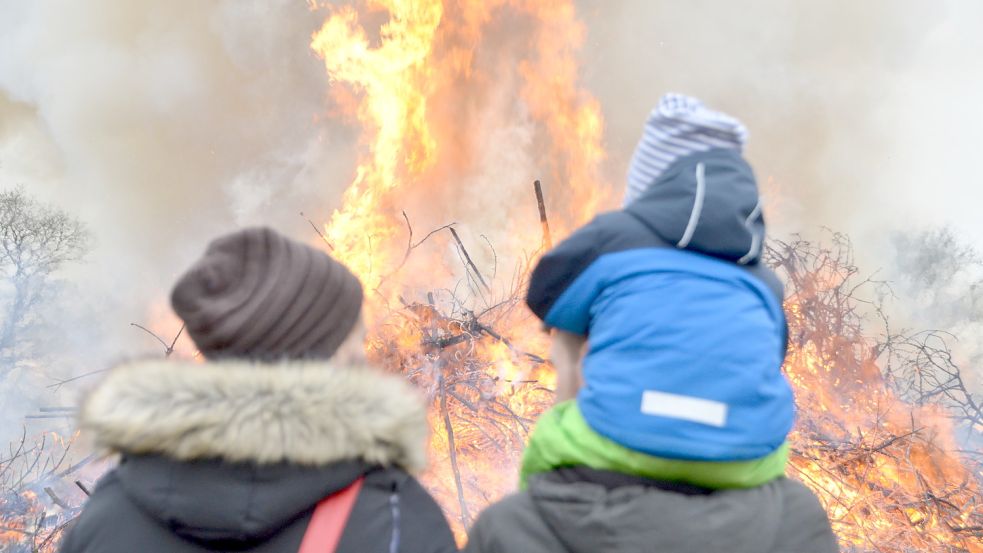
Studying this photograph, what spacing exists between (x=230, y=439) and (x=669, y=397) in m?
0.83

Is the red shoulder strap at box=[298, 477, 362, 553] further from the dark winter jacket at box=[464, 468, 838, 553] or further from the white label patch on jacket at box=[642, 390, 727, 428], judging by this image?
the white label patch on jacket at box=[642, 390, 727, 428]

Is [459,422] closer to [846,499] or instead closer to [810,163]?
[846,499]

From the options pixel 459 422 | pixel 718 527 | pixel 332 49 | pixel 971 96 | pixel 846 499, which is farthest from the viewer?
pixel 332 49

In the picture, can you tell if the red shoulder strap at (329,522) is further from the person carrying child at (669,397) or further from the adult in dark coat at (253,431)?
the person carrying child at (669,397)

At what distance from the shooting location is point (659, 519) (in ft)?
3.87

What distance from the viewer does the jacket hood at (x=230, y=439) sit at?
1206mm

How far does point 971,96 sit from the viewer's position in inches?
359

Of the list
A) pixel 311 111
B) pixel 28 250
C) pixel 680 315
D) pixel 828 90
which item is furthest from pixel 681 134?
pixel 28 250

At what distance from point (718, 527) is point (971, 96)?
1068 cm

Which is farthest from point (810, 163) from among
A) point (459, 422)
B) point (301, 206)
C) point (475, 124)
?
point (301, 206)

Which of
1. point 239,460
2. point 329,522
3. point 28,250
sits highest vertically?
point 239,460

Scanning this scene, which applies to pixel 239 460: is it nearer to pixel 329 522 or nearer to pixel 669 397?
pixel 329 522

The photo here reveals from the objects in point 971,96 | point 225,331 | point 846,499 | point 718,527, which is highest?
point 225,331

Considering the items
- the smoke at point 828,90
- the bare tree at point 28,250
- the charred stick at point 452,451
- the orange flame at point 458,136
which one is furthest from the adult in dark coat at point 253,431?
the bare tree at point 28,250
